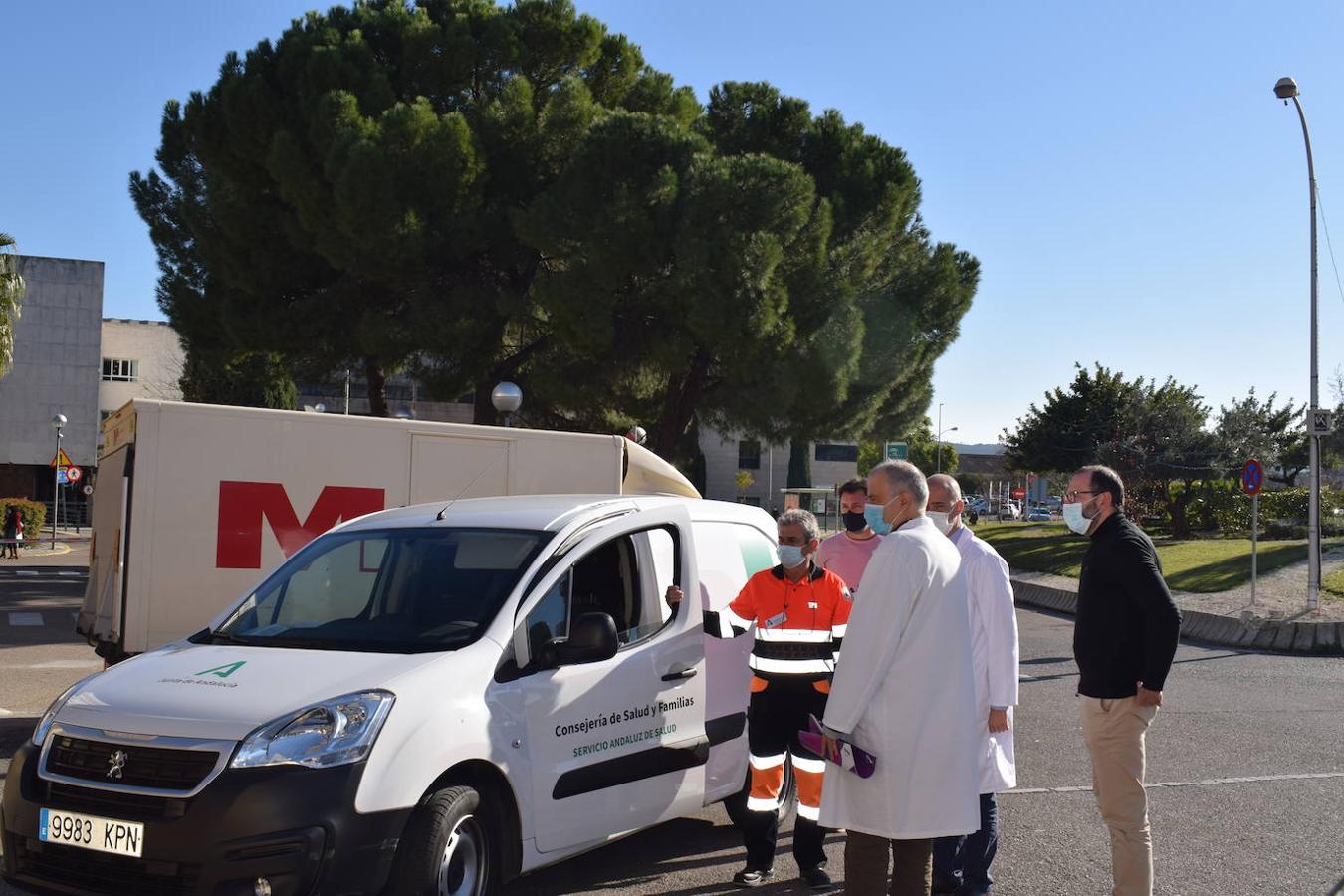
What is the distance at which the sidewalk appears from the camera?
54.3 feet

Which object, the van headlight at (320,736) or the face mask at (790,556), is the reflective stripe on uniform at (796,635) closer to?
the face mask at (790,556)

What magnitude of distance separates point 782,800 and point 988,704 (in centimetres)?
159

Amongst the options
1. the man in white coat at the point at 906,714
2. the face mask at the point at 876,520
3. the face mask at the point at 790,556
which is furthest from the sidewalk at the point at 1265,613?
the man in white coat at the point at 906,714

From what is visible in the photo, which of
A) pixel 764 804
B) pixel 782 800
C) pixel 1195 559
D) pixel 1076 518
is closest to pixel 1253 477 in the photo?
pixel 1195 559

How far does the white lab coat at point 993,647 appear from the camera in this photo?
5.18 m

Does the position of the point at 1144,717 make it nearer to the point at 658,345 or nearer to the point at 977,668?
the point at 977,668

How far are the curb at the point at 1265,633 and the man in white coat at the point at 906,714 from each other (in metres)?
11.9

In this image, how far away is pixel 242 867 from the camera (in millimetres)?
3797

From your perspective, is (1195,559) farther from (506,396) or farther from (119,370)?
(119,370)

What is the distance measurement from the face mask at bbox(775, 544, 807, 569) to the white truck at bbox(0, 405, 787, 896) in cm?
51

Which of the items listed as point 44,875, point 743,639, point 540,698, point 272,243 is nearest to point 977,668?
point 743,639

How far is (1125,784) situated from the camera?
15.6 feet

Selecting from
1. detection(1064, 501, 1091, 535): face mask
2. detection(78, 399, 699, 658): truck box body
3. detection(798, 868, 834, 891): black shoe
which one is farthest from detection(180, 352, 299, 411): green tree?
detection(1064, 501, 1091, 535): face mask

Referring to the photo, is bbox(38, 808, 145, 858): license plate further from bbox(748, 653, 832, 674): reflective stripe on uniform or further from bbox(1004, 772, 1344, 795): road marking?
bbox(1004, 772, 1344, 795): road marking
